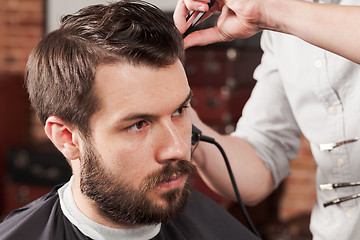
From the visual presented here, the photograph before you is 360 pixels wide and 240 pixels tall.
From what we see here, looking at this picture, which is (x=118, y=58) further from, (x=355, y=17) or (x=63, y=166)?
(x=63, y=166)

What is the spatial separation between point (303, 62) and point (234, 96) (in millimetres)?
1770

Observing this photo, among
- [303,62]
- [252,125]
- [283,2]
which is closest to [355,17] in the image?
[283,2]

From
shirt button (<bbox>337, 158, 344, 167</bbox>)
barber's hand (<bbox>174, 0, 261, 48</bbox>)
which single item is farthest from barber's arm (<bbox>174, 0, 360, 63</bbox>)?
shirt button (<bbox>337, 158, 344, 167</bbox>)

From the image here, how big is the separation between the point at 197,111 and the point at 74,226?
2.16m

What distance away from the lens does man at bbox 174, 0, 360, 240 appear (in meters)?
1.63

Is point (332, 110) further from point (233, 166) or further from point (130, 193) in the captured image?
point (130, 193)

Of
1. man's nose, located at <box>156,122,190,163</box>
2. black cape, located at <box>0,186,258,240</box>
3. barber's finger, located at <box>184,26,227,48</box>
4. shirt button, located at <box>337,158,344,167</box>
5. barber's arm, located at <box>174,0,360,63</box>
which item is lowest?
black cape, located at <box>0,186,258,240</box>

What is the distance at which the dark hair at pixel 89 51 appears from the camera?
4.50ft

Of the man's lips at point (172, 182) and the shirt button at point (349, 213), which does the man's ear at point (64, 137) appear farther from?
the shirt button at point (349, 213)

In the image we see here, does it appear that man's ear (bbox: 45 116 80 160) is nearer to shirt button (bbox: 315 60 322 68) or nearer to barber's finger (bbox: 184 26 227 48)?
barber's finger (bbox: 184 26 227 48)

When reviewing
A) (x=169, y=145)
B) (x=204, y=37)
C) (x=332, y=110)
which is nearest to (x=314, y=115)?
(x=332, y=110)

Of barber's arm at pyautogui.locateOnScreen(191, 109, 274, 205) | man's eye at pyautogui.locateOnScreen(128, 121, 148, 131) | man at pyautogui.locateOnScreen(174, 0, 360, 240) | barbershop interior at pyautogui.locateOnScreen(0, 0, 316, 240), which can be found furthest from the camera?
barbershop interior at pyautogui.locateOnScreen(0, 0, 316, 240)

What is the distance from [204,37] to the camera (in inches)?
60.7

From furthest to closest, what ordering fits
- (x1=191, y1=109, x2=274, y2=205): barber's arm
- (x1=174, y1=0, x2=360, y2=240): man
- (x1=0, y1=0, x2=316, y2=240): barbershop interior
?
(x1=0, y1=0, x2=316, y2=240): barbershop interior → (x1=191, y1=109, x2=274, y2=205): barber's arm → (x1=174, y1=0, x2=360, y2=240): man
